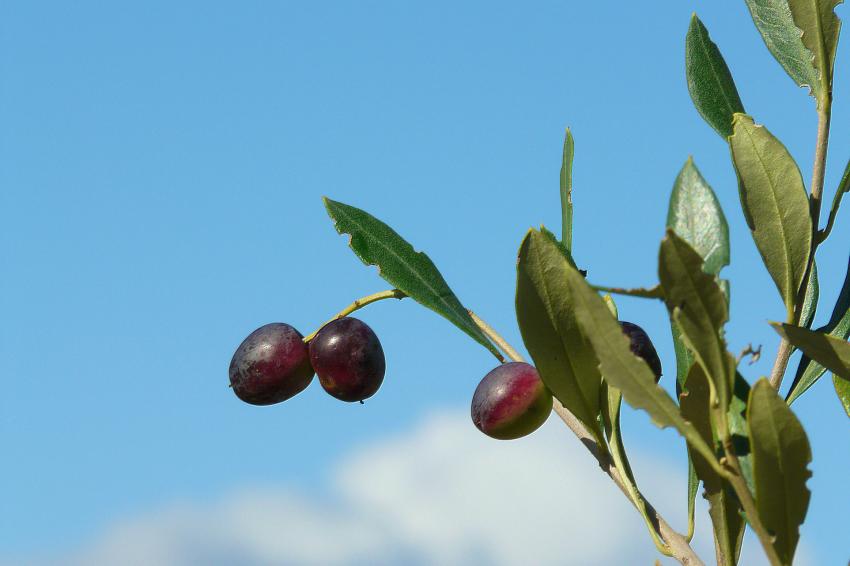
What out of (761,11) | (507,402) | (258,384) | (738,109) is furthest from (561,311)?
(258,384)

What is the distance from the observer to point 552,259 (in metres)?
1.26

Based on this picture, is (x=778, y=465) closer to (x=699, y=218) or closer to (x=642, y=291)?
(x=642, y=291)

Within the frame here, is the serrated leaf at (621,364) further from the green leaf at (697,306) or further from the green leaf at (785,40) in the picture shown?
the green leaf at (785,40)

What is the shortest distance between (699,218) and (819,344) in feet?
0.85

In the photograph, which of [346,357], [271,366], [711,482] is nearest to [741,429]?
[711,482]

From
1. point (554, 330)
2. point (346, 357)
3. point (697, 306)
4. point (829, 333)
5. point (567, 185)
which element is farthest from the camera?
point (346, 357)

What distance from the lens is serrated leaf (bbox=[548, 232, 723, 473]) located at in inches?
42.1

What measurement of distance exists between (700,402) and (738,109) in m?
0.59

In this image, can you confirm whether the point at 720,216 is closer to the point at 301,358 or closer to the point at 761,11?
the point at 761,11

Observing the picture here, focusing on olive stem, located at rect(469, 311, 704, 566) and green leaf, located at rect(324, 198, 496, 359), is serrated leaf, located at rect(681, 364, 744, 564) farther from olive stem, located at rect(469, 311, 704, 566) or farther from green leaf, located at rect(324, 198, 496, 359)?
green leaf, located at rect(324, 198, 496, 359)

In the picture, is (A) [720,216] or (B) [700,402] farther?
(A) [720,216]

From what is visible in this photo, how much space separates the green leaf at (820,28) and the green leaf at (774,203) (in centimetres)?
28

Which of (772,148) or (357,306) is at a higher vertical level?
(357,306)

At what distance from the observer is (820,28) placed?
1.57 metres
